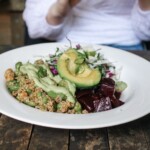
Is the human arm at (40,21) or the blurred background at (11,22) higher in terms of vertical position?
the human arm at (40,21)

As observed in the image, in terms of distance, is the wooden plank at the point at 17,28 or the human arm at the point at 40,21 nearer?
the human arm at the point at 40,21

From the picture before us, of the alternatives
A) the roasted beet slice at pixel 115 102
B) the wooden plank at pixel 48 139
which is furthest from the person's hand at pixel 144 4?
the wooden plank at pixel 48 139

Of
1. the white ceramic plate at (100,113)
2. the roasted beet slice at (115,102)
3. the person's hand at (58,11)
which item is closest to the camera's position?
the white ceramic plate at (100,113)

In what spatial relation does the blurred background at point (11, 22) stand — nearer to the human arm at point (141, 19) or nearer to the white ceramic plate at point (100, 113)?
the human arm at point (141, 19)

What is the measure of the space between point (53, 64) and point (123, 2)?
538mm

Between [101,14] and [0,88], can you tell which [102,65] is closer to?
[0,88]

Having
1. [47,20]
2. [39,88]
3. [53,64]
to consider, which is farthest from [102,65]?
[47,20]

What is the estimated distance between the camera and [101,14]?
123 cm

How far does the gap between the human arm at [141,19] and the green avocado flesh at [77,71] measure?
53 centimetres

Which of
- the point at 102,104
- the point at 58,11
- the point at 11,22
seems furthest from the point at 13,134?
the point at 11,22

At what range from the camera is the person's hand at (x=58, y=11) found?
0.99 metres

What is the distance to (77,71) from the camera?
727mm

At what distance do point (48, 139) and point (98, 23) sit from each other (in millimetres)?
714

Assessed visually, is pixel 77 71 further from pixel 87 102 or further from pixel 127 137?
pixel 127 137
